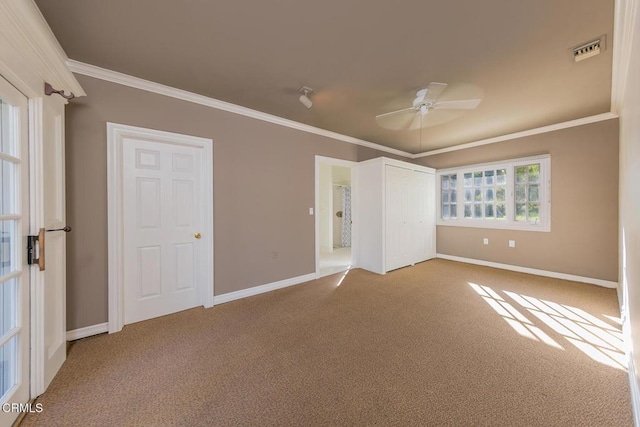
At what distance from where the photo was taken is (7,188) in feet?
4.50

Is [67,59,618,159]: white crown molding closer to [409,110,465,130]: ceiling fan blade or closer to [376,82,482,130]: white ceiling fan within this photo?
[376,82,482,130]: white ceiling fan

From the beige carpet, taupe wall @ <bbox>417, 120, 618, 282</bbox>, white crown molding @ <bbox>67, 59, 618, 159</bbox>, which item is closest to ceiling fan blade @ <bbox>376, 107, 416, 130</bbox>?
white crown molding @ <bbox>67, 59, 618, 159</bbox>

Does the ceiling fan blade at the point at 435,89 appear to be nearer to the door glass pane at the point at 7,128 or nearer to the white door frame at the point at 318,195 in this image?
the white door frame at the point at 318,195

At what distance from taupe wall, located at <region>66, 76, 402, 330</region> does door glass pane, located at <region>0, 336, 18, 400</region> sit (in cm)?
94

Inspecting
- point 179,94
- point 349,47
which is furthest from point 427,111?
point 179,94

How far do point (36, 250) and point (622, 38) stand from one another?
4.39m

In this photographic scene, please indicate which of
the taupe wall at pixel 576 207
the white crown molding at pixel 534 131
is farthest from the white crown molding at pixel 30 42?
the taupe wall at pixel 576 207

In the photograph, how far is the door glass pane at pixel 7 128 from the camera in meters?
1.35

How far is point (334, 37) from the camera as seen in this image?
74.4 inches

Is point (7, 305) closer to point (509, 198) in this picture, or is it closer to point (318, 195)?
point (318, 195)

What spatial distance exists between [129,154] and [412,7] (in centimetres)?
281

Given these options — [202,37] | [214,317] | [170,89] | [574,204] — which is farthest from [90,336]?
[574,204]

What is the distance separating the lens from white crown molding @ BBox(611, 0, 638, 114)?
1516 millimetres

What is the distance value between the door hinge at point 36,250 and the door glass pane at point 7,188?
0.60 ft
